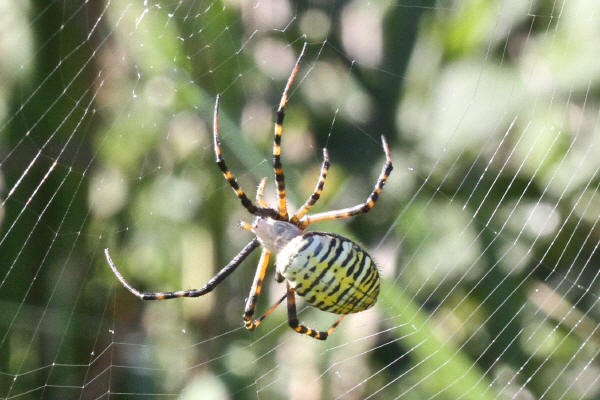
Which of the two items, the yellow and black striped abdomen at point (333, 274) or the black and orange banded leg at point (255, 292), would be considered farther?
the black and orange banded leg at point (255, 292)

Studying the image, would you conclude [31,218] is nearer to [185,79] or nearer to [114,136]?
[114,136]

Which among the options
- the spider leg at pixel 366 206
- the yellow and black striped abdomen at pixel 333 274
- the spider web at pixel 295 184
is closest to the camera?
the yellow and black striped abdomen at pixel 333 274

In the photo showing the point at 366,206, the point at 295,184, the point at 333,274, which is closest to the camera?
the point at 333,274

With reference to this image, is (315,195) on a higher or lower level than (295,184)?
higher

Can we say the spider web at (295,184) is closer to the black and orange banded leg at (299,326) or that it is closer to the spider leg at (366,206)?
the spider leg at (366,206)

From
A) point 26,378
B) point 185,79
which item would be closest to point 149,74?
point 185,79

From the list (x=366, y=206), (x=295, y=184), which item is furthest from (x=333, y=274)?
(x=295, y=184)

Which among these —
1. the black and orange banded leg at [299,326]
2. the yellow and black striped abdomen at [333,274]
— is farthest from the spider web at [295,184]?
the yellow and black striped abdomen at [333,274]

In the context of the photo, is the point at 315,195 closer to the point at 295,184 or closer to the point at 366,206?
the point at 366,206
